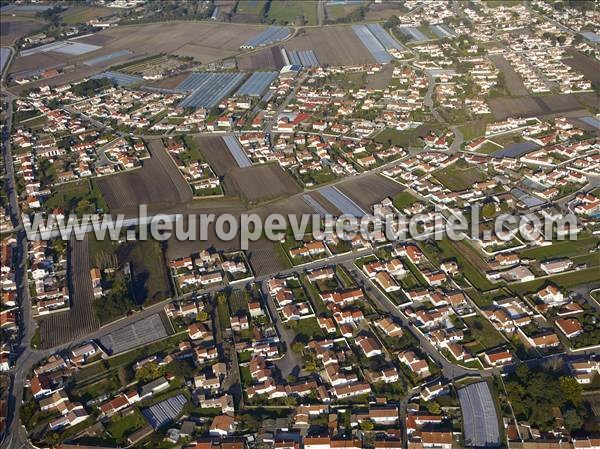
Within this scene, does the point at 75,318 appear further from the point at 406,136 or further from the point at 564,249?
the point at 406,136

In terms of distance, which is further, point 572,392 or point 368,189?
point 368,189

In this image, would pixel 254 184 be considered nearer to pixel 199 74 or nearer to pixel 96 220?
pixel 96 220

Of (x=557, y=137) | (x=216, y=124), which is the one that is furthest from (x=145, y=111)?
(x=557, y=137)

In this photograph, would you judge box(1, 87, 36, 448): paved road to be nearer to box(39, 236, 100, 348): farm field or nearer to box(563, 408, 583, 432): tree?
box(39, 236, 100, 348): farm field

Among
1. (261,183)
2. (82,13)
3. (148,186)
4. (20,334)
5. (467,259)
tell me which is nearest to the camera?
(20,334)

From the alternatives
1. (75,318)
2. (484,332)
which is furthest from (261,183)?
(484,332)

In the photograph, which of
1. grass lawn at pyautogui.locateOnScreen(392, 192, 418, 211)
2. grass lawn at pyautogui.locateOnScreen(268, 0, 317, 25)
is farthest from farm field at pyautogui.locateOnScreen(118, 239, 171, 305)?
grass lawn at pyautogui.locateOnScreen(268, 0, 317, 25)
